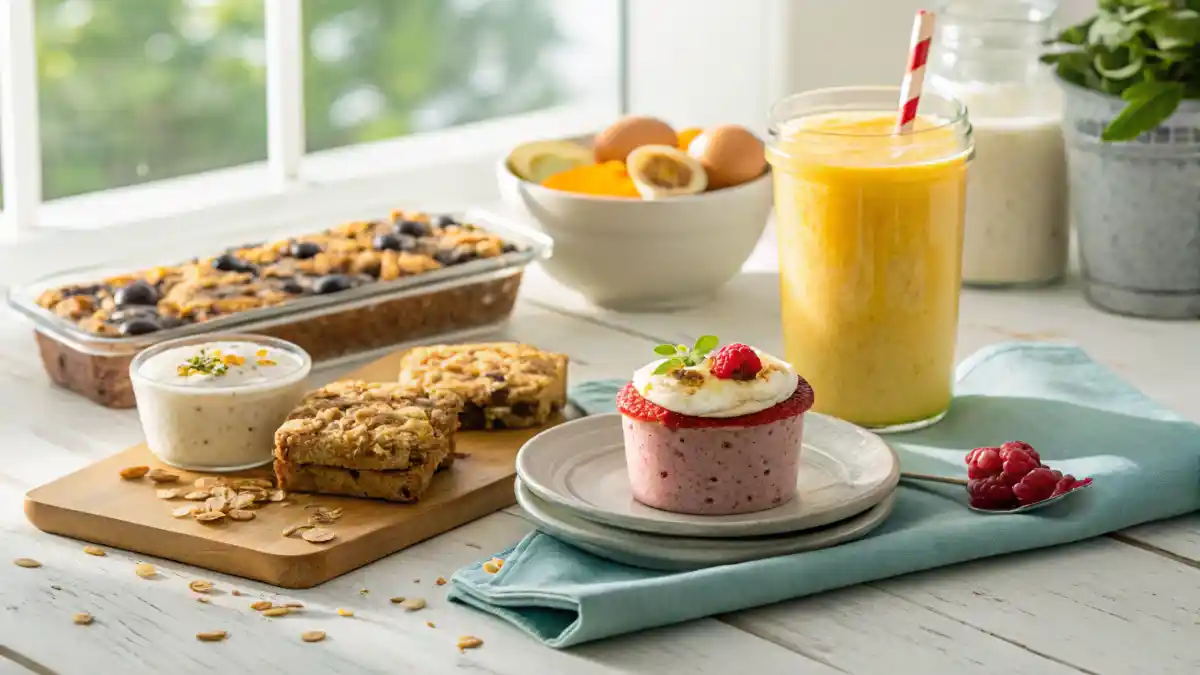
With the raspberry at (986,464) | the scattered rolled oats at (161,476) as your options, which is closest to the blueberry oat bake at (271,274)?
the scattered rolled oats at (161,476)

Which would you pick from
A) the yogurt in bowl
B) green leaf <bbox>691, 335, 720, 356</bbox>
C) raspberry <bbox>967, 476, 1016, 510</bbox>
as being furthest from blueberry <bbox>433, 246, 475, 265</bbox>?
raspberry <bbox>967, 476, 1016, 510</bbox>

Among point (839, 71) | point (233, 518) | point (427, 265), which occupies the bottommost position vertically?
point (233, 518)

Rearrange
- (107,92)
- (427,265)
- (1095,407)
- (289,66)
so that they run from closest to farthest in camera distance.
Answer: (1095,407), (427,265), (289,66), (107,92)

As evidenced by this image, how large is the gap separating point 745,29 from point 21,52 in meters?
1.00

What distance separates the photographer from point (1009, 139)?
193 cm

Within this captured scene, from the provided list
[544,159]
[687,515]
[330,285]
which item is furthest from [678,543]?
[544,159]

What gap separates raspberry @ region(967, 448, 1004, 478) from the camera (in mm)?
1315

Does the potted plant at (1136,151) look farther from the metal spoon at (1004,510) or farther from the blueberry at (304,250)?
the blueberry at (304,250)

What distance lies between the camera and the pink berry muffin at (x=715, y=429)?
1223 mm

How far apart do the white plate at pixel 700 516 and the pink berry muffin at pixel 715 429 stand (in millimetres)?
15

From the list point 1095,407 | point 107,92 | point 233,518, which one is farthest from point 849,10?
point 107,92

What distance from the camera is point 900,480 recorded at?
4.48 ft

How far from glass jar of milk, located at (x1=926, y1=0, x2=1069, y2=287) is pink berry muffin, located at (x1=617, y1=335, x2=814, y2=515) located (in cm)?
77

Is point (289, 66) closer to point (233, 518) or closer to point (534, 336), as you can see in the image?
point (534, 336)
